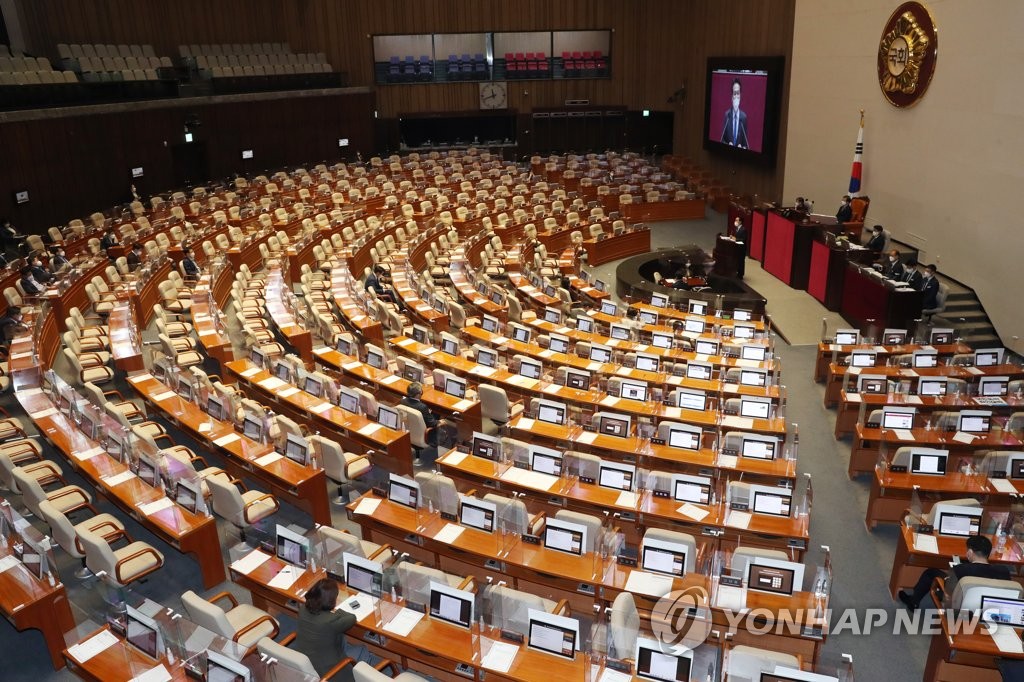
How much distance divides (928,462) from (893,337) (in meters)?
5.49

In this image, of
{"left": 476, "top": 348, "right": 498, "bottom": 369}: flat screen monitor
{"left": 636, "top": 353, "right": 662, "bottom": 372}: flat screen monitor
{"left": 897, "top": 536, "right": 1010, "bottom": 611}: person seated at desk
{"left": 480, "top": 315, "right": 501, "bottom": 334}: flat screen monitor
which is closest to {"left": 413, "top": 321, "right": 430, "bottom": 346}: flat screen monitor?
{"left": 480, "top": 315, "right": 501, "bottom": 334}: flat screen monitor

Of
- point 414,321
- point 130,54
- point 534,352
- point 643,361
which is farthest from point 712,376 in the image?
point 130,54

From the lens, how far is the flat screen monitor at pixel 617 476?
337 inches

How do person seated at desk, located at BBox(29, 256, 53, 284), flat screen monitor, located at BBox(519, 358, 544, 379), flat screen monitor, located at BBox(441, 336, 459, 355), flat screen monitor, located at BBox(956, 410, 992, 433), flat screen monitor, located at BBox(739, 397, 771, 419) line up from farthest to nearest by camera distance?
person seated at desk, located at BBox(29, 256, 53, 284), flat screen monitor, located at BBox(441, 336, 459, 355), flat screen monitor, located at BBox(519, 358, 544, 379), flat screen monitor, located at BBox(739, 397, 771, 419), flat screen monitor, located at BBox(956, 410, 992, 433)

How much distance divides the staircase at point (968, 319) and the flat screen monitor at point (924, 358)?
10.9ft

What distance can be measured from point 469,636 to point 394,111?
105 ft

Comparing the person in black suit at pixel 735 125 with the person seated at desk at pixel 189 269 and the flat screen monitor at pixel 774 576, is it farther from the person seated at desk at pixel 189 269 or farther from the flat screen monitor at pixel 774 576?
the flat screen monitor at pixel 774 576

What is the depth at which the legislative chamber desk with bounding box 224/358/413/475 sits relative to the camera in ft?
32.3

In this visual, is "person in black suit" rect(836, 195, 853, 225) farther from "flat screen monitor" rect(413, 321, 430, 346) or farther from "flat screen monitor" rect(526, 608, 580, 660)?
"flat screen monitor" rect(526, 608, 580, 660)

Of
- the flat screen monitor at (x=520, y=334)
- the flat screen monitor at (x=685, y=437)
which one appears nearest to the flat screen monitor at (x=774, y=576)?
the flat screen monitor at (x=685, y=437)

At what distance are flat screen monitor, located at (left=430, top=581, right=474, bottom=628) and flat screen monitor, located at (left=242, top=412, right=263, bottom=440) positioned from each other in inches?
159

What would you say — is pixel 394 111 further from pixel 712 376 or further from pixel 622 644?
pixel 622 644

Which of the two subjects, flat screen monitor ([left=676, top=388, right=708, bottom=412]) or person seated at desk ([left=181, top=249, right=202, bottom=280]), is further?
person seated at desk ([left=181, top=249, right=202, bottom=280])

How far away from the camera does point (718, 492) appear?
27.4 feet
